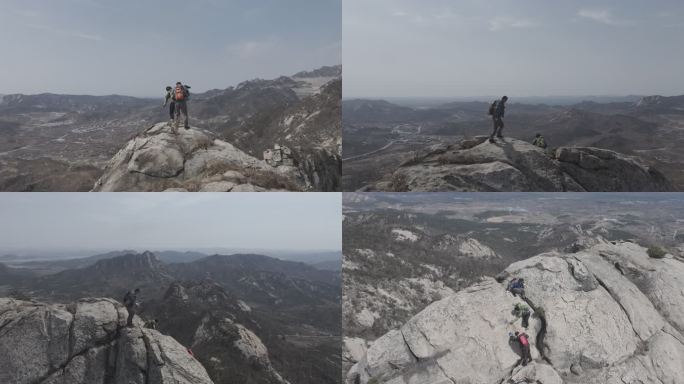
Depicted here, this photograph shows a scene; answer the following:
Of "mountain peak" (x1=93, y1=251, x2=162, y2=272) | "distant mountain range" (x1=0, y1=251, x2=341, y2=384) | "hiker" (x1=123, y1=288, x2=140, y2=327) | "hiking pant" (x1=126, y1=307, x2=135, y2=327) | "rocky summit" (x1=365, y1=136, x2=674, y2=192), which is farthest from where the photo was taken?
"mountain peak" (x1=93, y1=251, x2=162, y2=272)

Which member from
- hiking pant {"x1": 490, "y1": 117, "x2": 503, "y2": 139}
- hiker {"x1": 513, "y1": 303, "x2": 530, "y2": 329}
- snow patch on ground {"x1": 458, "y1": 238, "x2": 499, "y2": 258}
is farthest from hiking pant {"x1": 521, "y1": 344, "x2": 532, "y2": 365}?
snow patch on ground {"x1": 458, "y1": 238, "x2": 499, "y2": 258}

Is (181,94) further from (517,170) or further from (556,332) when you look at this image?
(556,332)

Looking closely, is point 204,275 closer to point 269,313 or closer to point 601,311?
point 269,313

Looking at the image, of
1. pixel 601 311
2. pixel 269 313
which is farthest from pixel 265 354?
pixel 601 311

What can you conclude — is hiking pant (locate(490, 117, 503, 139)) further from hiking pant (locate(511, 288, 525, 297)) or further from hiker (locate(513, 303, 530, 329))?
hiker (locate(513, 303, 530, 329))

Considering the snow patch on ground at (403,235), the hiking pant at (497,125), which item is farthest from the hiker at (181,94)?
the snow patch on ground at (403,235)

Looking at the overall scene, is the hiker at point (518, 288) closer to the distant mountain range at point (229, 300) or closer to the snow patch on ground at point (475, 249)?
the distant mountain range at point (229, 300)
